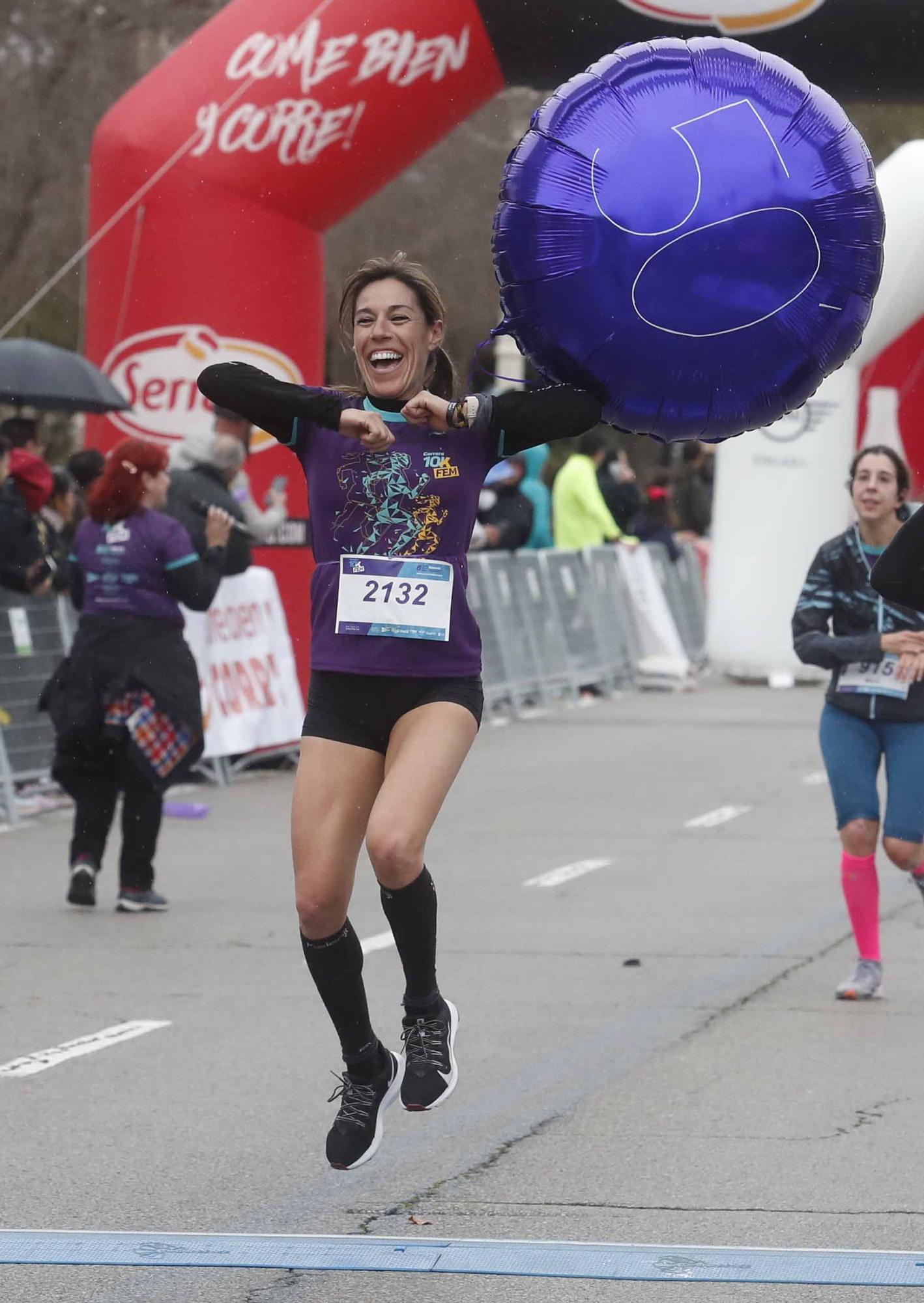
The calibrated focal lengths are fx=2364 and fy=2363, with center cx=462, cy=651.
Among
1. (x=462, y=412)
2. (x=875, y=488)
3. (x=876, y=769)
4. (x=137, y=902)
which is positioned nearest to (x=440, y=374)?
(x=462, y=412)

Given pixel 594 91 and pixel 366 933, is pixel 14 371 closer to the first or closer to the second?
pixel 366 933

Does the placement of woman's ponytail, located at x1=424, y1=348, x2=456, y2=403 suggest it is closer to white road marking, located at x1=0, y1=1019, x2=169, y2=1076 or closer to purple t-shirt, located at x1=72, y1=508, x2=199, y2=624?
white road marking, located at x1=0, y1=1019, x2=169, y2=1076

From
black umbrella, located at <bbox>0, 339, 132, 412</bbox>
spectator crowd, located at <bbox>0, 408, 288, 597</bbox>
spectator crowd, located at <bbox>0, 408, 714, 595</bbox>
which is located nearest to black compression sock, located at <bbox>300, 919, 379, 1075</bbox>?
spectator crowd, located at <bbox>0, 408, 714, 595</bbox>

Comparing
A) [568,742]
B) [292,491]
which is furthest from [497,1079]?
[568,742]

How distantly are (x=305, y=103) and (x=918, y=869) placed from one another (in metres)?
6.23

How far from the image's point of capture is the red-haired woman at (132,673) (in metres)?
10.2

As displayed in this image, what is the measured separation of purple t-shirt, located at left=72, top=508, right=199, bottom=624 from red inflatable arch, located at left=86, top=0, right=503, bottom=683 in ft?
10.7

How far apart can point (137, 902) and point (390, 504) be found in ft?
17.3

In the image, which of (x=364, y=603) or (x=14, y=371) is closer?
(x=364, y=603)

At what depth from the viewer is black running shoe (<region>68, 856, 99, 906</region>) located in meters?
10.4

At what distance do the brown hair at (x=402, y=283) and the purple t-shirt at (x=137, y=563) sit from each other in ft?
15.6

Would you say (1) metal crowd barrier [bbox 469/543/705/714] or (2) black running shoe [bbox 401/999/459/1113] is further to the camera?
(1) metal crowd barrier [bbox 469/543/705/714]

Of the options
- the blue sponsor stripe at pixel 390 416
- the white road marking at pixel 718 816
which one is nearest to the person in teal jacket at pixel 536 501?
the white road marking at pixel 718 816

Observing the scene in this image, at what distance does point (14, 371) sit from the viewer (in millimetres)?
13320
